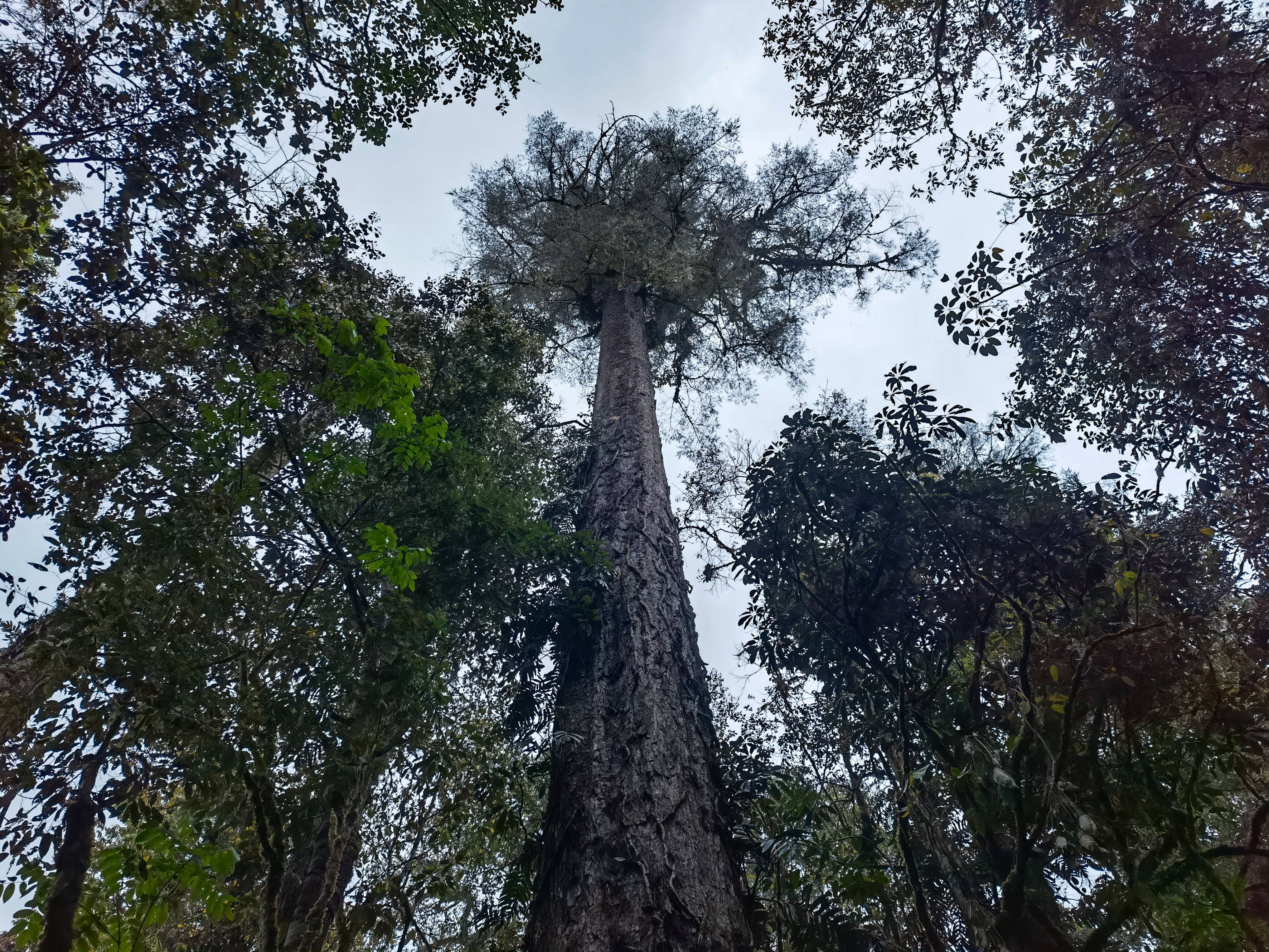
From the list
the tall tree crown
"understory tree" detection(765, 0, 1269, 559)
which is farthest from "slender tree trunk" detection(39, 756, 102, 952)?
the tall tree crown

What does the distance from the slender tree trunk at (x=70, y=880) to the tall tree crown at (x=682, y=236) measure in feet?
30.6

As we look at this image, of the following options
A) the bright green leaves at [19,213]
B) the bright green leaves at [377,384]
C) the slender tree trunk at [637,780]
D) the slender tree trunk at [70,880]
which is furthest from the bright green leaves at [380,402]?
the slender tree trunk at [70,880]

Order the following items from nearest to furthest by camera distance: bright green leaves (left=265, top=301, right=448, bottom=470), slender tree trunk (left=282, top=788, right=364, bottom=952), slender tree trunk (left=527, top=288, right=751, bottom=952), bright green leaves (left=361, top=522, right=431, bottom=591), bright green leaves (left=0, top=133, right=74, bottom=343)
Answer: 1. slender tree trunk (left=282, top=788, right=364, bottom=952)
2. slender tree trunk (left=527, top=288, right=751, bottom=952)
3. bright green leaves (left=0, top=133, right=74, bottom=343)
4. bright green leaves (left=361, top=522, right=431, bottom=591)
5. bright green leaves (left=265, top=301, right=448, bottom=470)

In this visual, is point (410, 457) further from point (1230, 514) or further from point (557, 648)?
point (1230, 514)

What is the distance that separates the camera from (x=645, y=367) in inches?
316

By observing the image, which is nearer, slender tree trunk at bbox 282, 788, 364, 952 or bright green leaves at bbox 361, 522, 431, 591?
slender tree trunk at bbox 282, 788, 364, 952

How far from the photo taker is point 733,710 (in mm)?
7012

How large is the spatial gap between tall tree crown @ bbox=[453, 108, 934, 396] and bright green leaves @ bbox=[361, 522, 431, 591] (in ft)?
23.9

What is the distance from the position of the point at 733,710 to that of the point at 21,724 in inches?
221

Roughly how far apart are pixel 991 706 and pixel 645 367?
505cm

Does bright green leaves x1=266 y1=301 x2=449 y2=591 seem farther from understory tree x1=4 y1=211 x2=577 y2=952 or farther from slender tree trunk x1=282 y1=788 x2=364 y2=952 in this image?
slender tree trunk x1=282 y1=788 x2=364 y2=952

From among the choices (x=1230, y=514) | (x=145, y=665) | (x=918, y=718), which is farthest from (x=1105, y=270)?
(x=145, y=665)

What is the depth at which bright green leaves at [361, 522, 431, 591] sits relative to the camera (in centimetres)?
318

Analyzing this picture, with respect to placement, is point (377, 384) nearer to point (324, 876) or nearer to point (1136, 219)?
point (324, 876)
